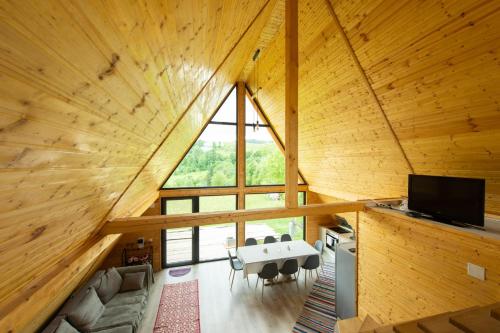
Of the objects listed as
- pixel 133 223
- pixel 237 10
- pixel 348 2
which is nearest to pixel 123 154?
pixel 133 223

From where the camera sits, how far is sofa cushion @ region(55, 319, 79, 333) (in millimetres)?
2871

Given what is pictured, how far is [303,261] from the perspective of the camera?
5.45 metres

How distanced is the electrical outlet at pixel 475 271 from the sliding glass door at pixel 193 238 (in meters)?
5.34

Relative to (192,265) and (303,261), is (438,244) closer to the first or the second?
(303,261)

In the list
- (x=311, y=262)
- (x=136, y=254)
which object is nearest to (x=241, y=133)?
(x=311, y=262)

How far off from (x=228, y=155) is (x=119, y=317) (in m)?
4.59

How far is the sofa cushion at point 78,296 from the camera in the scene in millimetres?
3399

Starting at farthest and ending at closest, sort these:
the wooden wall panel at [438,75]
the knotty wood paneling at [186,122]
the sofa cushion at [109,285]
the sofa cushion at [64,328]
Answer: the sofa cushion at [109,285] → the knotty wood paneling at [186,122] → the sofa cushion at [64,328] → the wooden wall panel at [438,75]

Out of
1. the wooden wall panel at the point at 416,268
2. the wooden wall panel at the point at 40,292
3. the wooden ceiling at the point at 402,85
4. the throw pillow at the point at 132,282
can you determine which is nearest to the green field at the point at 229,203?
the throw pillow at the point at 132,282

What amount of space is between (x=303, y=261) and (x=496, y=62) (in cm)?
507

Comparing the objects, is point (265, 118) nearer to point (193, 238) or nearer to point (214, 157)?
point (214, 157)

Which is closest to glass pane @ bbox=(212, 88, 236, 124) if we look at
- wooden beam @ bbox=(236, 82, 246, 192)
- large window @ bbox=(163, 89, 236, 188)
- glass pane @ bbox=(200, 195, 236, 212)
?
large window @ bbox=(163, 89, 236, 188)

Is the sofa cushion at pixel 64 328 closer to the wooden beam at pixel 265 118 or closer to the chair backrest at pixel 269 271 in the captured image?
the chair backrest at pixel 269 271

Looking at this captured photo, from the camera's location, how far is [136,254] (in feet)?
19.5
